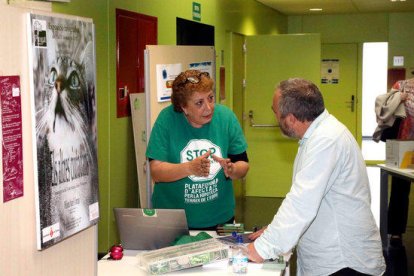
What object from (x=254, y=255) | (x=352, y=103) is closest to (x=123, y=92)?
(x=254, y=255)

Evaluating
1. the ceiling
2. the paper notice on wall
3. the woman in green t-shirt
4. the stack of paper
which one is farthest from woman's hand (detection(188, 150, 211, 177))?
the ceiling

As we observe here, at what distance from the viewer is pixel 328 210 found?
2457 millimetres

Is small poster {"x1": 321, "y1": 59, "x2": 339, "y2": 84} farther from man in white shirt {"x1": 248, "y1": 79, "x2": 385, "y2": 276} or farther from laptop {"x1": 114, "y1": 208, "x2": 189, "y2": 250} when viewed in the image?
man in white shirt {"x1": 248, "y1": 79, "x2": 385, "y2": 276}

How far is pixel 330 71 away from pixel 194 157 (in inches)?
369

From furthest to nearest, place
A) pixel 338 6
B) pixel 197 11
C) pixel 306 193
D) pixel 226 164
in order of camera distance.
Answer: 1. pixel 338 6
2. pixel 197 11
3. pixel 226 164
4. pixel 306 193

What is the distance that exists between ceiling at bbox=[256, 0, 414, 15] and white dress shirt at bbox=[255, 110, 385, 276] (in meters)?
7.54

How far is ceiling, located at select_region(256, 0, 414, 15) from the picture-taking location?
9.90 m

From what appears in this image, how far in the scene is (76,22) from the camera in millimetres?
1793

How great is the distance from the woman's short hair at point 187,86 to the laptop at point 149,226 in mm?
575

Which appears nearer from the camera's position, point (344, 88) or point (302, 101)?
point (302, 101)

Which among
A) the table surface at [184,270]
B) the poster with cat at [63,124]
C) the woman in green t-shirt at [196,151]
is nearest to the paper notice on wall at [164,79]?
the woman in green t-shirt at [196,151]

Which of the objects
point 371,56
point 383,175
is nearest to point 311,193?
point 383,175

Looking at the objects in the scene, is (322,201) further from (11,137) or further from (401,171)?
(401,171)

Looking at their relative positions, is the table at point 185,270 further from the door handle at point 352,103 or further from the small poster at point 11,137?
the door handle at point 352,103
